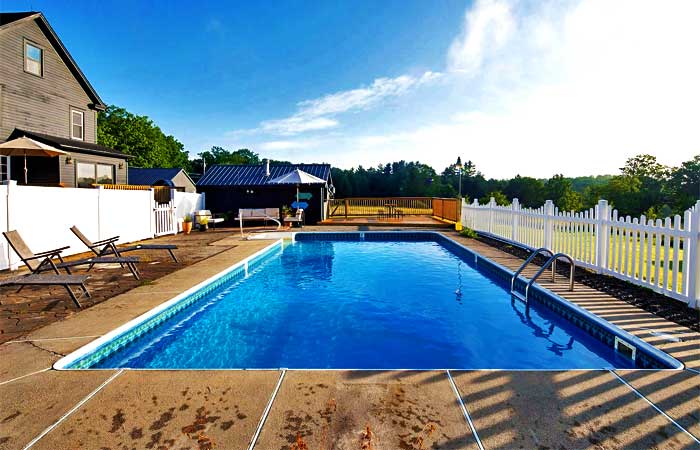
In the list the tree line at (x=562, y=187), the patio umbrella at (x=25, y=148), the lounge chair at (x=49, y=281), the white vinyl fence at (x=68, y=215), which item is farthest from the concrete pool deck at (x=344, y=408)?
the tree line at (x=562, y=187)

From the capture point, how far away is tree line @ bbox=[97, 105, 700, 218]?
1740 inches

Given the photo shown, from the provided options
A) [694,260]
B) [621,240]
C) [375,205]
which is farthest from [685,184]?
[694,260]

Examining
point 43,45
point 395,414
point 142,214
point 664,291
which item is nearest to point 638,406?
point 395,414

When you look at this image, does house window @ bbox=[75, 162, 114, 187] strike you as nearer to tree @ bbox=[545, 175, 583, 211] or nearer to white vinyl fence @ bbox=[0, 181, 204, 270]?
white vinyl fence @ bbox=[0, 181, 204, 270]

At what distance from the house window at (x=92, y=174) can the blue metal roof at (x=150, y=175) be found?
32.4 ft

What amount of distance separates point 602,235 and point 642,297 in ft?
5.15

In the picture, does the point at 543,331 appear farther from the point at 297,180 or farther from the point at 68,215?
the point at 297,180

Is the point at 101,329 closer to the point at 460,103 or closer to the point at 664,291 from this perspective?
the point at 664,291

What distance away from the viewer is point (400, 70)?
1555 centimetres

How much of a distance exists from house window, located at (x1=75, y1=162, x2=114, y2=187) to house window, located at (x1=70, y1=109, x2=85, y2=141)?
174 cm

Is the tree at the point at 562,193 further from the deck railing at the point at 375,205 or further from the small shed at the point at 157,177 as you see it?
the small shed at the point at 157,177

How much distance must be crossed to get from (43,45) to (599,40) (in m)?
19.1

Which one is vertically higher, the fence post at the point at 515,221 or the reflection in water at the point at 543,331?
the fence post at the point at 515,221

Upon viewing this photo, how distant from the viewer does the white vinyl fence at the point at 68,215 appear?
6.84 m
